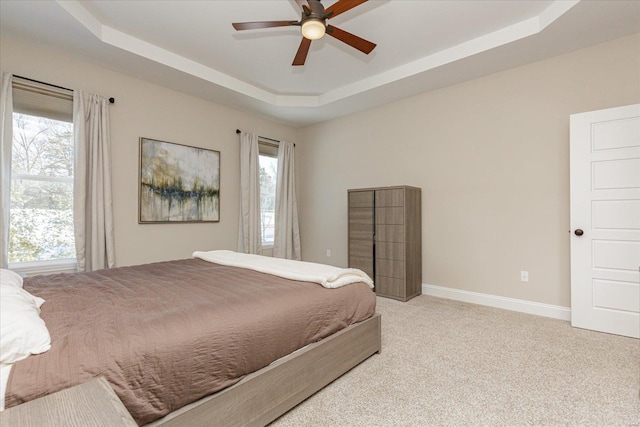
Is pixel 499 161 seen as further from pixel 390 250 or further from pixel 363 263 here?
pixel 363 263

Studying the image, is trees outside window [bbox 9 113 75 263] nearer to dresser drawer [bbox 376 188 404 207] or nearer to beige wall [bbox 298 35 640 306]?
dresser drawer [bbox 376 188 404 207]

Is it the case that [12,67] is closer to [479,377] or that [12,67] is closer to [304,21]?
[304,21]

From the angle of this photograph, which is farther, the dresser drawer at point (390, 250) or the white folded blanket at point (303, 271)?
the dresser drawer at point (390, 250)

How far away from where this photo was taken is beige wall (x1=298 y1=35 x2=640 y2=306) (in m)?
2.95

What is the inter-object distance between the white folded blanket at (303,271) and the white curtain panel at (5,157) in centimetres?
177

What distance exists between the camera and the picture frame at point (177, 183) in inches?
142

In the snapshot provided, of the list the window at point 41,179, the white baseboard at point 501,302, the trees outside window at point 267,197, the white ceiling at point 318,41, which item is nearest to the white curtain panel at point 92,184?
the window at point 41,179

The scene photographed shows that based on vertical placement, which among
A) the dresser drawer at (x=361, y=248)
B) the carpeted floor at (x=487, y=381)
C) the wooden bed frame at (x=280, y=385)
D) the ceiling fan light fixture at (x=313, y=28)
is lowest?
the carpeted floor at (x=487, y=381)

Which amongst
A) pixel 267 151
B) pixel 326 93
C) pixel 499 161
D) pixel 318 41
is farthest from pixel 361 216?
pixel 318 41

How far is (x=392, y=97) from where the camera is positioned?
13.5 feet

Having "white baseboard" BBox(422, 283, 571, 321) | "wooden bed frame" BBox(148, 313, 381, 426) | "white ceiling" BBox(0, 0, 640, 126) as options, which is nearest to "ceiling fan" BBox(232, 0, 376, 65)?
"white ceiling" BBox(0, 0, 640, 126)

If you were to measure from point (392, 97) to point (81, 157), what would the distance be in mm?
3707

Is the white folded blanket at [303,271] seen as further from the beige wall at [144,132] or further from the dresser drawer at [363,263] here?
the dresser drawer at [363,263]

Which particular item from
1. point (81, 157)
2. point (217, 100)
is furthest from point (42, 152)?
point (217, 100)
